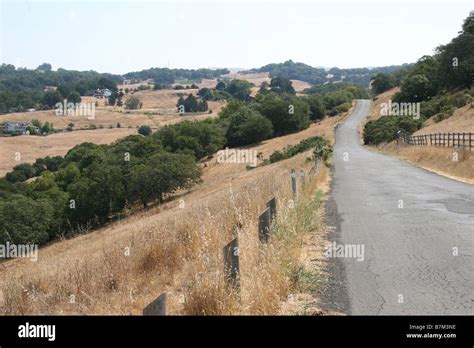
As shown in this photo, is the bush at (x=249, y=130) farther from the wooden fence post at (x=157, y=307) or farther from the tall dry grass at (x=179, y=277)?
the wooden fence post at (x=157, y=307)

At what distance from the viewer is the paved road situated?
6296 millimetres

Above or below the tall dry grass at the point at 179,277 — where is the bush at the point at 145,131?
above

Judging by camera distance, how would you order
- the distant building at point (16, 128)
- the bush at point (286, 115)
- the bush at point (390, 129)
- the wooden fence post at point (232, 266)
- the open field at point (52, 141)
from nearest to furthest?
the wooden fence post at point (232, 266)
the bush at point (390, 129)
the bush at point (286, 115)
the open field at point (52, 141)
the distant building at point (16, 128)

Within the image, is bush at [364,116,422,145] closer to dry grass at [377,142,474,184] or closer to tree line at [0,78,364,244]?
tree line at [0,78,364,244]

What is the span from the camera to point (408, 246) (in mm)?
9180

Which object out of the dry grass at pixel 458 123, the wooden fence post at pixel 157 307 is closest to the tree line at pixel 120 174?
the wooden fence post at pixel 157 307

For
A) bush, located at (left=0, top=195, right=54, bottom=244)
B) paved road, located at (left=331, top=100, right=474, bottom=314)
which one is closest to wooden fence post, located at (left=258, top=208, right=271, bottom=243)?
paved road, located at (left=331, top=100, right=474, bottom=314)

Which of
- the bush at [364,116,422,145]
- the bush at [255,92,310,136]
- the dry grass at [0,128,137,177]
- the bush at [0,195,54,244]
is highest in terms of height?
the bush at [255,92,310,136]

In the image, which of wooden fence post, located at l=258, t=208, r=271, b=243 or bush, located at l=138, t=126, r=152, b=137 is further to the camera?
bush, located at l=138, t=126, r=152, b=137

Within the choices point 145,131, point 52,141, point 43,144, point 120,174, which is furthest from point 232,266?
point 145,131

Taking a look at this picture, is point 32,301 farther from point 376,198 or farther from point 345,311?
point 376,198

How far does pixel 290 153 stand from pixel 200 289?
6185 cm

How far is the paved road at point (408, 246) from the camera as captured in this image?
630 centimetres

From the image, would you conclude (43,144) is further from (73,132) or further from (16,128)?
(16,128)
